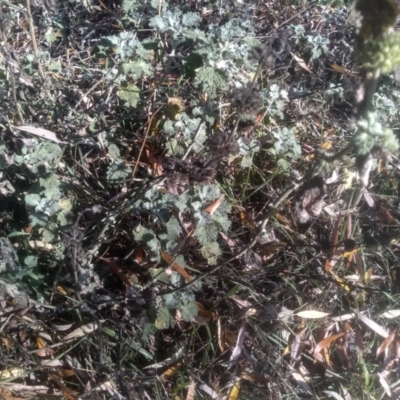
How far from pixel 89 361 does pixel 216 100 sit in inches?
49.5

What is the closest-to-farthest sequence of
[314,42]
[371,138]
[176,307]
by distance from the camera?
[371,138] < [176,307] < [314,42]

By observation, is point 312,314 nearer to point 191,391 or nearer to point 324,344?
point 324,344

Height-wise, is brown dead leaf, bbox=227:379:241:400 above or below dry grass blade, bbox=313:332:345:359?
below

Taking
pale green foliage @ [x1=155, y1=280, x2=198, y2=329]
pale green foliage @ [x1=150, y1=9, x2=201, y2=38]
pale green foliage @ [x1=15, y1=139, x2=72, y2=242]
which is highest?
pale green foliage @ [x1=150, y1=9, x2=201, y2=38]

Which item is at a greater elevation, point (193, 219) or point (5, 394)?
point (193, 219)

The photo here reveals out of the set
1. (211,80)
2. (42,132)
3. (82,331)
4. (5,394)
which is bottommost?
(5,394)

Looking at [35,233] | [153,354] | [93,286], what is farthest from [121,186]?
[153,354]

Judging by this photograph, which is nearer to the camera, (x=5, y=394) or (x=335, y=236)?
(x=5, y=394)

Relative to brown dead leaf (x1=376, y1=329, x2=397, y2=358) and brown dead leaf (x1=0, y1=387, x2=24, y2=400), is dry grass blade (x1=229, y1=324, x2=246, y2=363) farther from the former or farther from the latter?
brown dead leaf (x1=0, y1=387, x2=24, y2=400)

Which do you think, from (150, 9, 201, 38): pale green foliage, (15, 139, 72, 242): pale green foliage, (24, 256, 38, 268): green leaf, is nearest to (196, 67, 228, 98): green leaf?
(150, 9, 201, 38): pale green foliage

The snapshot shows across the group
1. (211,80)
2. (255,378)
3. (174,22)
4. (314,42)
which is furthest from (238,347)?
(314,42)

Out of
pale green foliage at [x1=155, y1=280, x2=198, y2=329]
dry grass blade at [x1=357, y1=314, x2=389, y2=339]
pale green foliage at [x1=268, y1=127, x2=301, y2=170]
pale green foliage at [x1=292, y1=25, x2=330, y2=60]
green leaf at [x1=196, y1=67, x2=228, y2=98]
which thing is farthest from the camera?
pale green foliage at [x1=292, y1=25, x2=330, y2=60]

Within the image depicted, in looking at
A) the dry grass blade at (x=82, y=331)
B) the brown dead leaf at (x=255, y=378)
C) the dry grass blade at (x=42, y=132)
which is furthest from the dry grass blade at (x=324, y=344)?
the dry grass blade at (x=42, y=132)

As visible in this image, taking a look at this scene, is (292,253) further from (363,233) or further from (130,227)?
(130,227)
